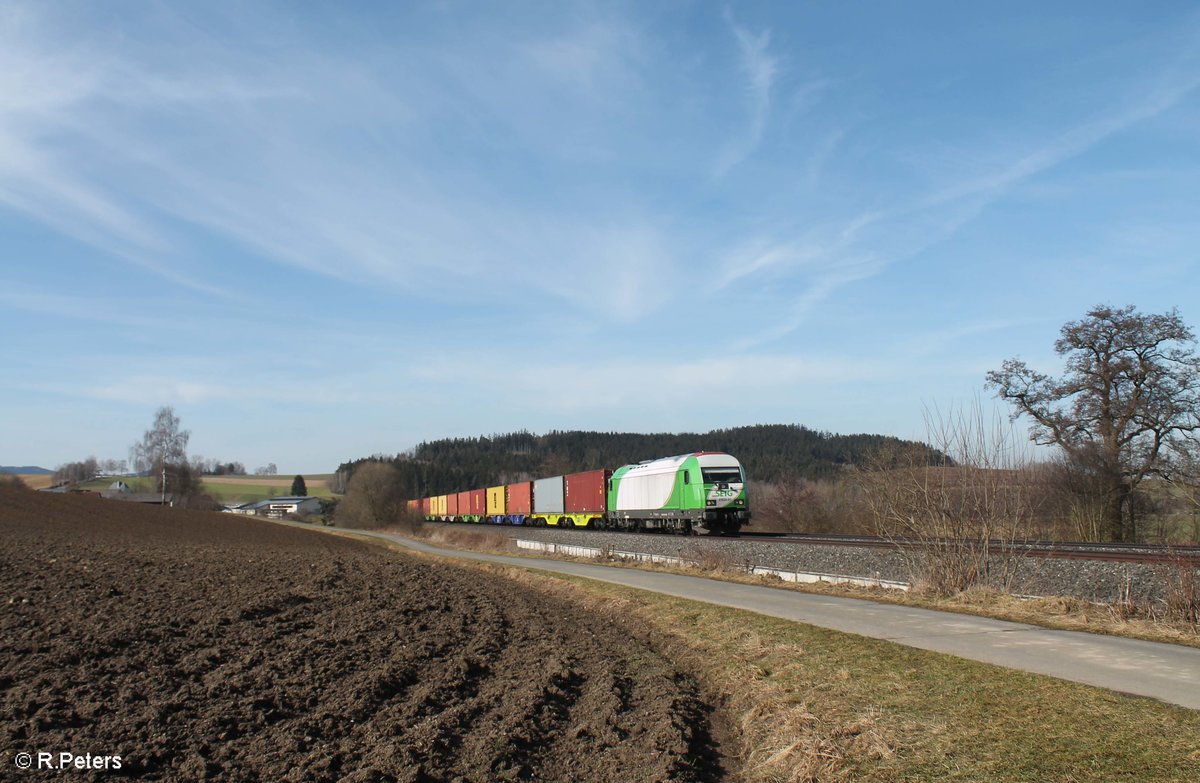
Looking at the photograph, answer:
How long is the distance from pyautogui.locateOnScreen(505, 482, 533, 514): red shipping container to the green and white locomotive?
1758 centimetres

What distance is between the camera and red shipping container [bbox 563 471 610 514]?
42156mm

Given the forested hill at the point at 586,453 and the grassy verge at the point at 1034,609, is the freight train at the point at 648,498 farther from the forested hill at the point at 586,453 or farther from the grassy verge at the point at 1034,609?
the forested hill at the point at 586,453

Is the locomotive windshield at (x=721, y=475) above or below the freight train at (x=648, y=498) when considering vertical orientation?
above

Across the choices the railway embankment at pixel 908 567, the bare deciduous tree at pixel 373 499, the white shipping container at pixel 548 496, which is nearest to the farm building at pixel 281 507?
the bare deciduous tree at pixel 373 499

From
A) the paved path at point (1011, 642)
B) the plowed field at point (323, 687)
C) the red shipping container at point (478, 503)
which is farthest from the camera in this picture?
the red shipping container at point (478, 503)

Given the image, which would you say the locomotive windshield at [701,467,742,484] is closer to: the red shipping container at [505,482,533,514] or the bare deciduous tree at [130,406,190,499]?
the red shipping container at [505,482,533,514]

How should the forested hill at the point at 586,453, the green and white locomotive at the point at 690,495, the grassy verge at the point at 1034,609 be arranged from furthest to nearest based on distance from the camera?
the forested hill at the point at 586,453, the green and white locomotive at the point at 690,495, the grassy verge at the point at 1034,609

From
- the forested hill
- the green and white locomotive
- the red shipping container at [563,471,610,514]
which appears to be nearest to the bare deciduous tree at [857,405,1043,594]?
the green and white locomotive

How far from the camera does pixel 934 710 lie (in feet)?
22.8

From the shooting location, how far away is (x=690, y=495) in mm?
31797

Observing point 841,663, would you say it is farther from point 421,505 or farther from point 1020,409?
point 421,505

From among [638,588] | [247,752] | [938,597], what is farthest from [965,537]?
[247,752]

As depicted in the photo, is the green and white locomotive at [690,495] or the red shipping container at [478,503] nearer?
the green and white locomotive at [690,495]

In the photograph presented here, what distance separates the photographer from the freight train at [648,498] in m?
30.9
